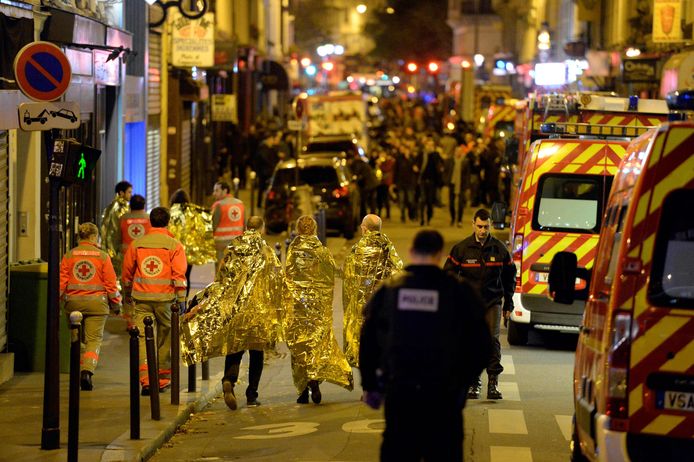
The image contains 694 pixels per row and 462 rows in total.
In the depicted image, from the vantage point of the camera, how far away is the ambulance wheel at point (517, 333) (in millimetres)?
15707

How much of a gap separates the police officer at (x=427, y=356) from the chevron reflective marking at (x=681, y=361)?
95 centimetres

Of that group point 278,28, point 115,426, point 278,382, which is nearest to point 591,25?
point 278,28

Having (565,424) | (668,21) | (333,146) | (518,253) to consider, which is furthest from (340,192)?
(565,424)

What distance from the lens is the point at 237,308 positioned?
39.8ft

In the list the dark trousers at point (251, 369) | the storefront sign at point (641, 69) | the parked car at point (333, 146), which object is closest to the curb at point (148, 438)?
the dark trousers at point (251, 369)

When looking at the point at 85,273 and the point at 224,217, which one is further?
the point at 224,217

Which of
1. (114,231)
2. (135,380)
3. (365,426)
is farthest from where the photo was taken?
(114,231)

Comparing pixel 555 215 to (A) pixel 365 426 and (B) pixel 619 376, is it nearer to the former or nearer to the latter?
(A) pixel 365 426

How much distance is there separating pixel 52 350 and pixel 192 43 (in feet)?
66.6

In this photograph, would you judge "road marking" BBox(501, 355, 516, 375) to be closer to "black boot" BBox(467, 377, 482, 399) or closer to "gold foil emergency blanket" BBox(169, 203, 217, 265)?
"black boot" BBox(467, 377, 482, 399)

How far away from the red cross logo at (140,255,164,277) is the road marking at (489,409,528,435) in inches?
131

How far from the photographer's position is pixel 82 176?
10.2 meters

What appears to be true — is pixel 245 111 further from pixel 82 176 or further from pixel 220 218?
pixel 82 176

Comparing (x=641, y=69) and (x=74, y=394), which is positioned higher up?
(x=641, y=69)
